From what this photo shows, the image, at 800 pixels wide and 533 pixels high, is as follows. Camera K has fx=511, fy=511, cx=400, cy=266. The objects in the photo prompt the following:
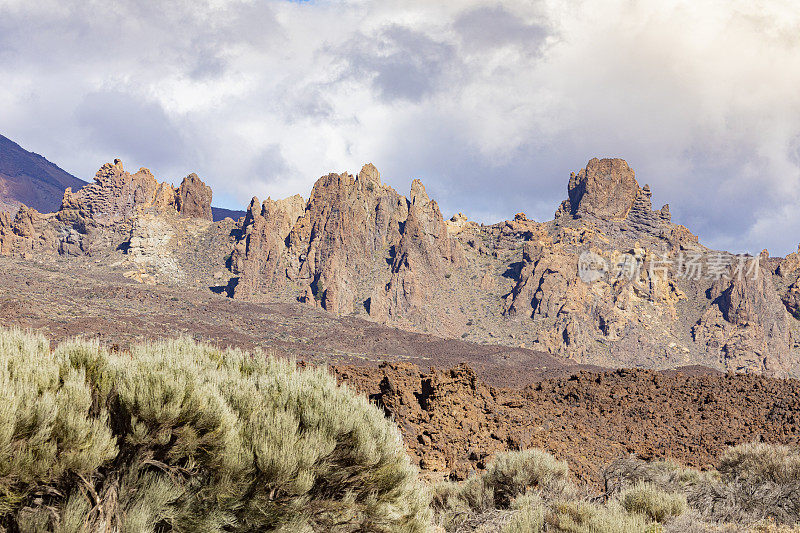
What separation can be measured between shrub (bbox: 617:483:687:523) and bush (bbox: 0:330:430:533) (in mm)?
3953

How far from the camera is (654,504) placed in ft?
27.0

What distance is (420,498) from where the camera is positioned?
22.6ft

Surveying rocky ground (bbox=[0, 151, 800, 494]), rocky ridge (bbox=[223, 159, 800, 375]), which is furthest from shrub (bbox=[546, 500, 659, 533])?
rocky ridge (bbox=[223, 159, 800, 375])

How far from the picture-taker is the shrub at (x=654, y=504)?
318 inches

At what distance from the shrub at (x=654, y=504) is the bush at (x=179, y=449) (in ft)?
13.0

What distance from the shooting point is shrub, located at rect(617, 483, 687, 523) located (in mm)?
8086

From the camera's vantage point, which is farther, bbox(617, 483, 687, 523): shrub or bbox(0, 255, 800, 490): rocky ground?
bbox(0, 255, 800, 490): rocky ground

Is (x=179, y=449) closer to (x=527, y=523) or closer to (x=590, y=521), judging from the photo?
(x=527, y=523)

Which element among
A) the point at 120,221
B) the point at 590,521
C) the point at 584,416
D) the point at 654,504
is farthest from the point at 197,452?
the point at 120,221

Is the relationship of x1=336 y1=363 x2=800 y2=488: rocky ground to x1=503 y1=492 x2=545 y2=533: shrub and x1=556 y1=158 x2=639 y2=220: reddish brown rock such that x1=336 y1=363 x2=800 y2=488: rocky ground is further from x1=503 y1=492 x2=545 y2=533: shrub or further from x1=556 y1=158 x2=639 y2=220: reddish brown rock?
x1=556 y1=158 x2=639 y2=220: reddish brown rock

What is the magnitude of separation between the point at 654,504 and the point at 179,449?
734cm

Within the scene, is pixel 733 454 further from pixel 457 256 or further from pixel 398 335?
pixel 457 256

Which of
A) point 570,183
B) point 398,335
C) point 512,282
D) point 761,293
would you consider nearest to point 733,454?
point 398,335

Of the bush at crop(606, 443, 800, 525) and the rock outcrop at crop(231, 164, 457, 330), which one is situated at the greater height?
the rock outcrop at crop(231, 164, 457, 330)
